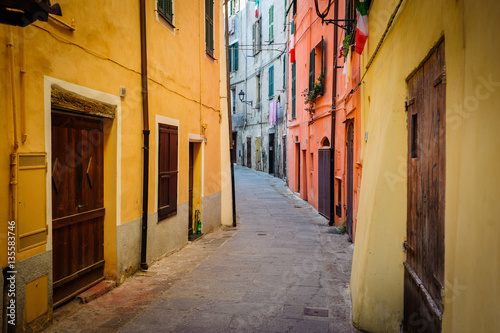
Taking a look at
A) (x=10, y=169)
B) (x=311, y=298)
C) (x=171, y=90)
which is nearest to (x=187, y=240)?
(x=171, y=90)

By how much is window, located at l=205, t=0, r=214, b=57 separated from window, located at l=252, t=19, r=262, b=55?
16.5 m

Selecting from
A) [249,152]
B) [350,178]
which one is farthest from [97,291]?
[249,152]

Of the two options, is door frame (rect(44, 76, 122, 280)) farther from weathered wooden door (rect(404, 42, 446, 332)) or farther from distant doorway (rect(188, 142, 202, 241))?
distant doorway (rect(188, 142, 202, 241))

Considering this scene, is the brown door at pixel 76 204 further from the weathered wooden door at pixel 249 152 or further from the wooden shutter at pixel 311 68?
the weathered wooden door at pixel 249 152

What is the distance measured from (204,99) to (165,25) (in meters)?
2.72

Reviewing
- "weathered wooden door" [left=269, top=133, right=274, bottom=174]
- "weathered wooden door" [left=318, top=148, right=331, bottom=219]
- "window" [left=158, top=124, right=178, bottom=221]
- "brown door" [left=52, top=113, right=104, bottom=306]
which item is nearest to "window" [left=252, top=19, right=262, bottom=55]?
"weathered wooden door" [left=269, top=133, right=274, bottom=174]

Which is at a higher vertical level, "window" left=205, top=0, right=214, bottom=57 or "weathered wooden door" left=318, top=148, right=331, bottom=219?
"window" left=205, top=0, right=214, bottom=57

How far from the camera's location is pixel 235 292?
5.58m

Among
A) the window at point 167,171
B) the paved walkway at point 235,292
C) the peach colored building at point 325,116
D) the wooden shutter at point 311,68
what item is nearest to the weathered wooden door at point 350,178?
the peach colored building at point 325,116

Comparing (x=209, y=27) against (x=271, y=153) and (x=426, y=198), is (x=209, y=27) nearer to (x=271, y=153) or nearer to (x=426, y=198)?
(x=426, y=198)

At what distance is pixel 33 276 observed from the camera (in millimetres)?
3996

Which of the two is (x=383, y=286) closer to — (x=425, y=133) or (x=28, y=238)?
(x=425, y=133)

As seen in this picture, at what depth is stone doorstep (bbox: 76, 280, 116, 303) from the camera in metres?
5.07

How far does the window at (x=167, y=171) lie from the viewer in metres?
7.16
